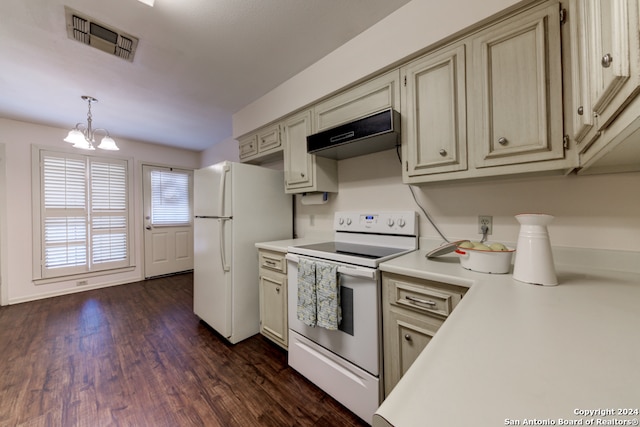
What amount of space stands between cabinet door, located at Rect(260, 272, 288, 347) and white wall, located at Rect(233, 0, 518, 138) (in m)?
1.52

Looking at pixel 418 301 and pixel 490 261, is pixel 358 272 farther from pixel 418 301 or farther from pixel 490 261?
pixel 490 261

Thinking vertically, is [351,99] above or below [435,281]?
above

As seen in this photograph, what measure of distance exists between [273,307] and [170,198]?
3539 millimetres

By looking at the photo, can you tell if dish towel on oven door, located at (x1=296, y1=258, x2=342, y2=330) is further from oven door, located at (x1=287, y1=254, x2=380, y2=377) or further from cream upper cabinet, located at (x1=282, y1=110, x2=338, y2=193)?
cream upper cabinet, located at (x1=282, y1=110, x2=338, y2=193)

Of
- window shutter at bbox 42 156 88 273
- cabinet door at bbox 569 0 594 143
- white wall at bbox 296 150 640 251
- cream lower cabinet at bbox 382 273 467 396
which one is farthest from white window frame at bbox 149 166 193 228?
cabinet door at bbox 569 0 594 143

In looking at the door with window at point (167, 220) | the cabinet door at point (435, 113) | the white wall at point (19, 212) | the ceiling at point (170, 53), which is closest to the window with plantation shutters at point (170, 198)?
the door with window at point (167, 220)

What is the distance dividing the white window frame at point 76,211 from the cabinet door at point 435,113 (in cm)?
447

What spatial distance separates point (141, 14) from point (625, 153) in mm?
2525

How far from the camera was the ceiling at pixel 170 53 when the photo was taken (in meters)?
1.47

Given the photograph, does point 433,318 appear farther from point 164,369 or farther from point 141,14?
point 141,14

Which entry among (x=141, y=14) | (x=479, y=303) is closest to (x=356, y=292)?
(x=479, y=303)

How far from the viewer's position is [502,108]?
3.82 ft

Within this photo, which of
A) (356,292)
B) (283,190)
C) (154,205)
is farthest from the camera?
(154,205)

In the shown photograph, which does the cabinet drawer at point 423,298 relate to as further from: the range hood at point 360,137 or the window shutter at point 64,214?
the window shutter at point 64,214
